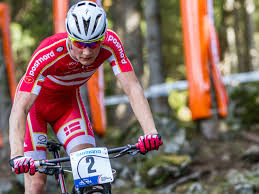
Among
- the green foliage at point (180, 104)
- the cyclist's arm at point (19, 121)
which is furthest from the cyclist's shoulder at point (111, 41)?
the green foliage at point (180, 104)

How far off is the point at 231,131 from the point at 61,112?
19.0 feet

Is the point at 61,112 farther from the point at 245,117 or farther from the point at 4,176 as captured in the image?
the point at 245,117

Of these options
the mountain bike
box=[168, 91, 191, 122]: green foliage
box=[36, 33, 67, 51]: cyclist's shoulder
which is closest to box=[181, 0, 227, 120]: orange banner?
box=[36, 33, 67, 51]: cyclist's shoulder

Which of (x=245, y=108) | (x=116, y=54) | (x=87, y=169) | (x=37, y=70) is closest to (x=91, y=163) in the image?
(x=87, y=169)

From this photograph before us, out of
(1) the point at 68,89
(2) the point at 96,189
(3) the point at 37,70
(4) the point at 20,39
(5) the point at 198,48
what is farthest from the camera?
(4) the point at 20,39

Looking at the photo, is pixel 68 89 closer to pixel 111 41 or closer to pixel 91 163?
pixel 111 41

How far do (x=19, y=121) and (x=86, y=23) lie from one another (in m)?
1.05

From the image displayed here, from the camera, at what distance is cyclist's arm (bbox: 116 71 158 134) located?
3972 mm

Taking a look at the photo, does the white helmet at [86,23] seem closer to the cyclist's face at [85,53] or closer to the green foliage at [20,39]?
the cyclist's face at [85,53]

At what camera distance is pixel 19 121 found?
12.5 feet

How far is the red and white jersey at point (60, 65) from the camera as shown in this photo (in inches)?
157

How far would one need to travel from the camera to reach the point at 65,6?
813 cm

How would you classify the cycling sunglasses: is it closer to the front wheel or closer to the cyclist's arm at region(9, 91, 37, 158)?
the cyclist's arm at region(9, 91, 37, 158)

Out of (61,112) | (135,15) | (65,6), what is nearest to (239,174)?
(61,112)
